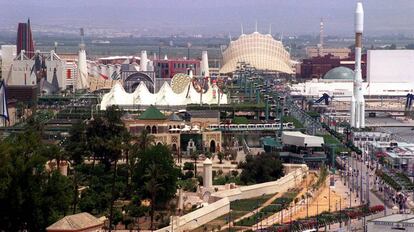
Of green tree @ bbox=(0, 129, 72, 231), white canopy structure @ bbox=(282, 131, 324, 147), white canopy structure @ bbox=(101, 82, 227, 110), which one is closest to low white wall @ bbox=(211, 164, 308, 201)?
white canopy structure @ bbox=(282, 131, 324, 147)

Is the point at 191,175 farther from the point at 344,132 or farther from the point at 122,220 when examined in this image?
the point at 344,132

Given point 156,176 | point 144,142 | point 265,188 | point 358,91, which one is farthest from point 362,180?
point 358,91

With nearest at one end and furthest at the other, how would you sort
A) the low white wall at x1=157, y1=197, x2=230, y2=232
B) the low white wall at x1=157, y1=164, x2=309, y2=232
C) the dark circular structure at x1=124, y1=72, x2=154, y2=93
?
the low white wall at x1=157, y1=197, x2=230, y2=232 → the low white wall at x1=157, y1=164, x2=309, y2=232 → the dark circular structure at x1=124, y1=72, x2=154, y2=93

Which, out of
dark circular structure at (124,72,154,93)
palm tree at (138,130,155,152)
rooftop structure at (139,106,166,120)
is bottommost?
palm tree at (138,130,155,152)

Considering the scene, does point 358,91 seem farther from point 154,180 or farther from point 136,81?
point 154,180

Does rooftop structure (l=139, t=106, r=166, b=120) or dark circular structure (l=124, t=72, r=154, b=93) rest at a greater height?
dark circular structure (l=124, t=72, r=154, b=93)

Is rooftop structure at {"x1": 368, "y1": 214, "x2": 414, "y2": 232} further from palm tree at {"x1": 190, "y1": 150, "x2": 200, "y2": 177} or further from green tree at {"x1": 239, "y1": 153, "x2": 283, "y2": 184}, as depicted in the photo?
palm tree at {"x1": 190, "y1": 150, "x2": 200, "y2": 177}
